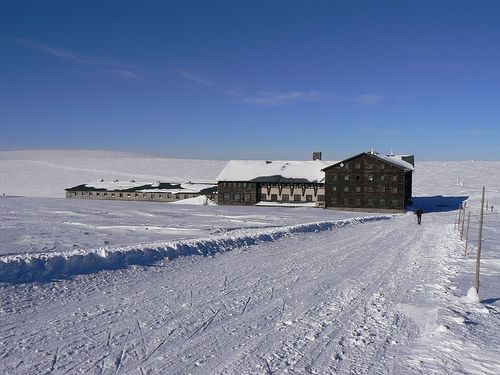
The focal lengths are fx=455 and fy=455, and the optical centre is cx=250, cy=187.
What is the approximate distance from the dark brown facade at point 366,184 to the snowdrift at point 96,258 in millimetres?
39640

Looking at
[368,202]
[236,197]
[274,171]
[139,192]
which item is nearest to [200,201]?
[236,197]

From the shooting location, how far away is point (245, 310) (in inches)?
410

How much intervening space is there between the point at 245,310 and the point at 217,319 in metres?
0.93

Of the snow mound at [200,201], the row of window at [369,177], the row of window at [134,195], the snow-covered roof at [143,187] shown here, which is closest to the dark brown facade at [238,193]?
the snow mound at [200,201]

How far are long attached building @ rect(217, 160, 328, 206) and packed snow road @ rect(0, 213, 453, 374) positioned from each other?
45.4 meters

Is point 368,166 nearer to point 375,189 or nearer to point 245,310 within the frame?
point 375,189

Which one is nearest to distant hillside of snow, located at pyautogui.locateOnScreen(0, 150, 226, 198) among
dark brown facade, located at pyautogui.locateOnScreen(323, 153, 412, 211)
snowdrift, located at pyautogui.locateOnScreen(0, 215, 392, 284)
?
dark brown facade, located at pyautogui.locateOnScreen(323, 153, 412, 211)

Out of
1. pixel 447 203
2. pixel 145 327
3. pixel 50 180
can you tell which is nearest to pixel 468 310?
pixel 145 327

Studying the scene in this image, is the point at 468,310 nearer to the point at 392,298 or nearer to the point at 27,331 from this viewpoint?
the point at 392,298

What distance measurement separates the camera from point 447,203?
67.2 meters

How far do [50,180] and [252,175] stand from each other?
69786mm

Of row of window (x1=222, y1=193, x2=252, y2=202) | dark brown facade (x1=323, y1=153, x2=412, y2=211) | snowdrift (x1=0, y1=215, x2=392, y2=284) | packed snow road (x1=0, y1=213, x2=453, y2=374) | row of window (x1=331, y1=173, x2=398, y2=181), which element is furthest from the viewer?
row of window (x1=222, y1=193, x2=252, y2=202)

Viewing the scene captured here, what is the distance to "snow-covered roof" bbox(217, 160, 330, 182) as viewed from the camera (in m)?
63.4

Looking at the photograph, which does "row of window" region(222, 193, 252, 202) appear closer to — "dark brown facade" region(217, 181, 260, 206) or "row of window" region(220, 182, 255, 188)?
"dark brown facade" region(217, 181, 260, 206)
